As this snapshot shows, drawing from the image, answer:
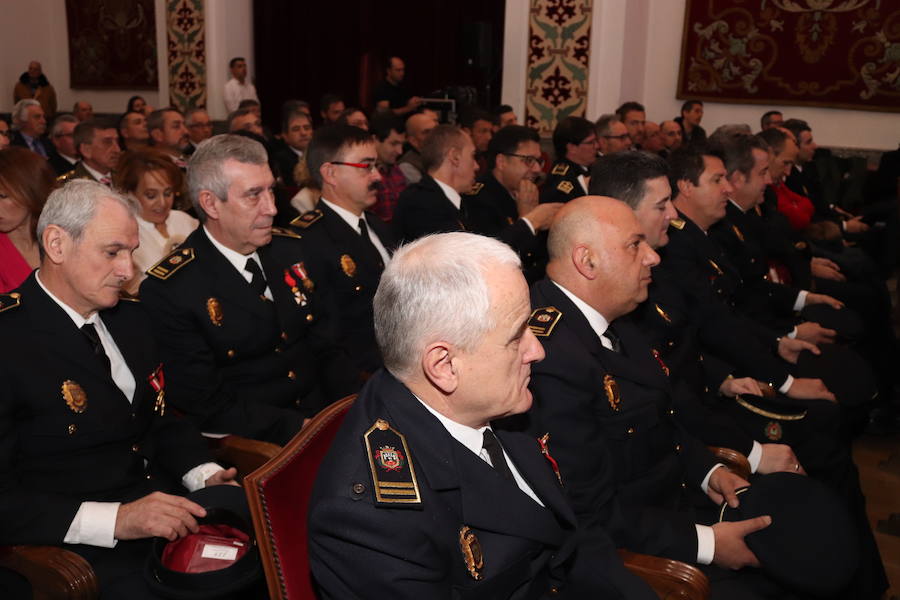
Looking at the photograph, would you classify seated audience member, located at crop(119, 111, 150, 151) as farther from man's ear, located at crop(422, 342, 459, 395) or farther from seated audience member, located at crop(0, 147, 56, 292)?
man's ear, located at crop(422, 342, 459, 395)

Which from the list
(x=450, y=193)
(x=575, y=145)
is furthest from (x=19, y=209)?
(x=575, y=145)

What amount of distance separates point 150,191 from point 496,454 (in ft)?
8.18

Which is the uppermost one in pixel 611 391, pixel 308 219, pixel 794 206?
pixel 308 219

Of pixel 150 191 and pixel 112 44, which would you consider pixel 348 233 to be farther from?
pixel 112 44

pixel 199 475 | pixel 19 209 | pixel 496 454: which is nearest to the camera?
pixel 496 454

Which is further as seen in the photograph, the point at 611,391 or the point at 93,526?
the point at 611,391

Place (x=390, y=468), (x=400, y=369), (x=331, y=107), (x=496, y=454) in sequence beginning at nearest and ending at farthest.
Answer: (x=390, y=468) → (x=400, y=369) → (x=496, y=454) → (x=331, y=107)

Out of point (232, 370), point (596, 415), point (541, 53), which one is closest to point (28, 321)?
point (232, 370)

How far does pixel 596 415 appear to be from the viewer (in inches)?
76.0

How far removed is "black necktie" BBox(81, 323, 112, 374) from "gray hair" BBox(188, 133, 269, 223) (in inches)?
25.2

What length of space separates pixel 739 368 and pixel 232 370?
6.35ft

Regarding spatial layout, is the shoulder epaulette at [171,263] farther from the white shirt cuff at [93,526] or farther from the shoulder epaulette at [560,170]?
the shoulder epaulette at [560,170]

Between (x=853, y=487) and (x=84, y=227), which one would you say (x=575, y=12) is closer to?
(x=853, y=487)

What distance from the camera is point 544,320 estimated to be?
1955 millimetres
